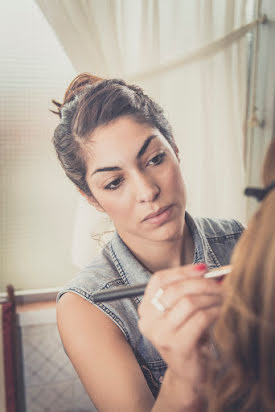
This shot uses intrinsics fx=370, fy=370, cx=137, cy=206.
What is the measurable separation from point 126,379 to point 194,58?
39.6 inches

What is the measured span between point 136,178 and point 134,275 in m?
0.23

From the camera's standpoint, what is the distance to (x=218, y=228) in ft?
3.38

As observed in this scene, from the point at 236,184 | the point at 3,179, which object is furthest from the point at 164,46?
the point at 3,179

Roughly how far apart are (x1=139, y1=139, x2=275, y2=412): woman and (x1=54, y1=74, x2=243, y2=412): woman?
0.24 m

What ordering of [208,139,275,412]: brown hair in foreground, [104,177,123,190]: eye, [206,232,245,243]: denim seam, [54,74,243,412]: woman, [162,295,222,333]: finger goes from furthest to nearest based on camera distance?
[206,232,245,243]: denim seam
[104,177,123,190]: eye
[54,74,243,412]: woman
[162,295,222,333]: finger
[208,139,275,412]: brown hair in foreground

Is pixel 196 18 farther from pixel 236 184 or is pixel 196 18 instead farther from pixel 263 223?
pixel 263 223

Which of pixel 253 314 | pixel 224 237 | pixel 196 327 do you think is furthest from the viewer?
pixel 224 237

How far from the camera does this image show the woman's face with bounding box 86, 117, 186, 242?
0.80m

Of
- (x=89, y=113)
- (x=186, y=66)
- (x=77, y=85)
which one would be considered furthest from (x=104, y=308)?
(x=186, y=66)

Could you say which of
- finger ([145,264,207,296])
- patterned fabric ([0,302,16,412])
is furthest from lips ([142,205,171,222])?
patterned fabric ([0,302,16,412])

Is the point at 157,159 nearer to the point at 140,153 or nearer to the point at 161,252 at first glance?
the point at 140,153

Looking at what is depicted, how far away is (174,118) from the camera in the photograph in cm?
121

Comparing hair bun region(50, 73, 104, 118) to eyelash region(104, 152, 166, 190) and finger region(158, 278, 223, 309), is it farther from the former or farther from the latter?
finger region(158, 278, 223, 309)

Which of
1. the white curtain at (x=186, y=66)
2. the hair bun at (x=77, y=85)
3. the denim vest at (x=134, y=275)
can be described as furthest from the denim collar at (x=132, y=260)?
the hair bun at (x=77, y=85)
